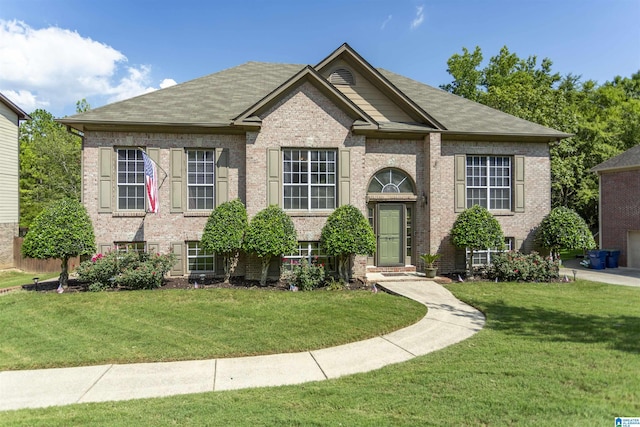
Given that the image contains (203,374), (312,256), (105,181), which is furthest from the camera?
(312,256)

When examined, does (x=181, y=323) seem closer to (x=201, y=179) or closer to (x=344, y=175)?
(x=201, y=179)

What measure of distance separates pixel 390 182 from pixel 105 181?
10.0 metres

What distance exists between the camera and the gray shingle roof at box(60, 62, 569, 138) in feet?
36.7

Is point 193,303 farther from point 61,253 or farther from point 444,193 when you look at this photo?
point 444,193

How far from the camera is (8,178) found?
1792 cm

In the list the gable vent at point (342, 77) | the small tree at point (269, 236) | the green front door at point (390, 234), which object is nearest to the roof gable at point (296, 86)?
the gable vent at point (342, 77)

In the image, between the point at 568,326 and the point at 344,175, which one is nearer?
the point at 568,326

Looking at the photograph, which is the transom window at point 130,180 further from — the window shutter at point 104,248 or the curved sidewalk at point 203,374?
the curved sidewalk at point 203,374

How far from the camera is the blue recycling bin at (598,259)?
15.0 meters

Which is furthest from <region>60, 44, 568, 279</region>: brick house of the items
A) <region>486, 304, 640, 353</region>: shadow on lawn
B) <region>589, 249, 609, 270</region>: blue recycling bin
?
<region>486, 304, 640, 353</region>: shadow on lawn

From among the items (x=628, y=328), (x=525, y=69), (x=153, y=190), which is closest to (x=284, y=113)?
(x=153, y=190)

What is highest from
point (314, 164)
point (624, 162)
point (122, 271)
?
point (624, 162)

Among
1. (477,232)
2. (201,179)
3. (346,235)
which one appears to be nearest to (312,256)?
(346,235)

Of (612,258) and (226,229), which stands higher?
(226,229)
